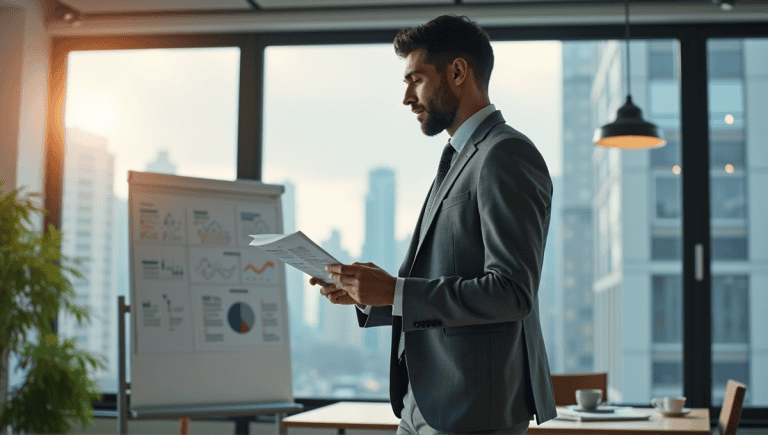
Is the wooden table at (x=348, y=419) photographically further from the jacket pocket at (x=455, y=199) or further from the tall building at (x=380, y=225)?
the tall building at (x=380, y=225)

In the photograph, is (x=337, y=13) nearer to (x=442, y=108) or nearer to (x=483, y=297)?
(x=442, y=108)

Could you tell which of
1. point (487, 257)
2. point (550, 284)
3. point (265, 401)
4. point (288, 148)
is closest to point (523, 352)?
point (487, 257)

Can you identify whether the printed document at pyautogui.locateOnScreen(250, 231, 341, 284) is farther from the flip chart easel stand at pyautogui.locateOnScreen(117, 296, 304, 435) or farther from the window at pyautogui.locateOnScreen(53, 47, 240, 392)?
the window at pyautogui.locateOnScreen(53, 47, 240, 392)

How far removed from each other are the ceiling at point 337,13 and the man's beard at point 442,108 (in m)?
3.11

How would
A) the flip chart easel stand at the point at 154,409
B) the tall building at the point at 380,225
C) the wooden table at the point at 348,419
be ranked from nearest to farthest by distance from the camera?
the wooden table at the point at 348,419 → the flip chart easel stand at the point at 154,409 → the tall building at the point at 380,225

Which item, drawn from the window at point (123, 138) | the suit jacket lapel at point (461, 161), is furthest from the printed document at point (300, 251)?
the window at point (123, 138)

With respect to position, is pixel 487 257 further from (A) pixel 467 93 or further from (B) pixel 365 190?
(B) pixel 365 190

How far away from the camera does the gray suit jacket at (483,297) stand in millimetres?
1244

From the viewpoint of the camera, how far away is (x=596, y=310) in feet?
14.4

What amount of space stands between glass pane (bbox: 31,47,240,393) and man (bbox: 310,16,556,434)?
11.6ft

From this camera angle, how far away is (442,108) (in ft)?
4.99

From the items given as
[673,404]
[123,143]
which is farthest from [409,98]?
[123,143]

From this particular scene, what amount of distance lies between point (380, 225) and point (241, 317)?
1.25m

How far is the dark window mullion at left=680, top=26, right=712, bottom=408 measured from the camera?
14.1ft
